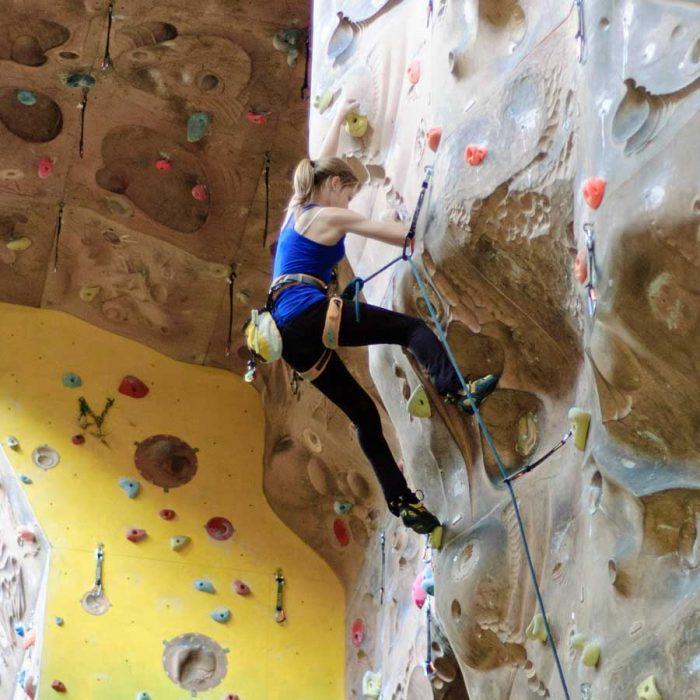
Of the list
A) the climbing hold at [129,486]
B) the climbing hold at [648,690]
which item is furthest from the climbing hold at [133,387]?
the climbing hold at [648,690]

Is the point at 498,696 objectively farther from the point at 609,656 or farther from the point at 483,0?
the point at 483,0

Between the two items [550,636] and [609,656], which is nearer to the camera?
[609,656]

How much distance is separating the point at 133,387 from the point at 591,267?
529 cm

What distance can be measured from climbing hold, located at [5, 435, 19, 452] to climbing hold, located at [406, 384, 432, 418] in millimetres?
3703

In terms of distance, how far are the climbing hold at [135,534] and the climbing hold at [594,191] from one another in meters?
4.76

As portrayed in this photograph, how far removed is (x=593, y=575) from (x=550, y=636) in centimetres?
39

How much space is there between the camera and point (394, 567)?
848 cm

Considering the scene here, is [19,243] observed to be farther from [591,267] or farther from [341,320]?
[591,267]

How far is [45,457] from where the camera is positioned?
9203mm

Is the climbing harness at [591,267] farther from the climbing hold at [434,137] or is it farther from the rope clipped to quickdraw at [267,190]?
the rope clipped to quickdraw at [267,190]

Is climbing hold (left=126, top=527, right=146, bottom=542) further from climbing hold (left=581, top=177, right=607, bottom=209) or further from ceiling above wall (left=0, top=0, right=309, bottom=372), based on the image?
climbing hold (left=581, top=177, right=607, bottom=209)

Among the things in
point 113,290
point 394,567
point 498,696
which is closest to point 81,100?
point 113,290

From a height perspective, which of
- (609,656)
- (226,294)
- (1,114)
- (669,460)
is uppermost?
(1,114)

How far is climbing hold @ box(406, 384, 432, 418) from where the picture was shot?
20.0 feet
